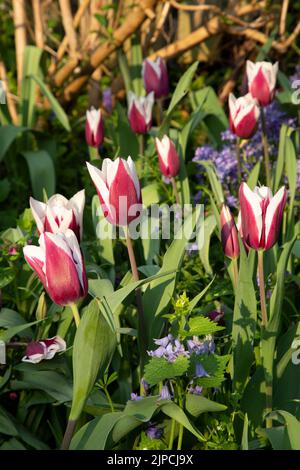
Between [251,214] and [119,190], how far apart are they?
288 millimetres

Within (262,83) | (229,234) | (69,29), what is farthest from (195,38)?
(229,234)

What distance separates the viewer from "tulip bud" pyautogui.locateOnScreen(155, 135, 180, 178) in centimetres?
249

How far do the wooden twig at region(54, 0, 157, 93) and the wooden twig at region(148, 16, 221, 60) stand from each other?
0.25 m

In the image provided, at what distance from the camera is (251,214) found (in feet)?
5.86

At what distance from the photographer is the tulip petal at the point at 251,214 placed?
1781 mm

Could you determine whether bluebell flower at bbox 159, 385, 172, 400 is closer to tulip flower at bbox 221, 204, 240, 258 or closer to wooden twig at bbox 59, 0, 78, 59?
tulip flower at bbox 221, 204, 240, 258

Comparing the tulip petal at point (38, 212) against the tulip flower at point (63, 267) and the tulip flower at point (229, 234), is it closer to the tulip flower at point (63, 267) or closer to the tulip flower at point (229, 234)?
the tulip flower at point (63, 267)

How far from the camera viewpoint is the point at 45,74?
12.8 feet

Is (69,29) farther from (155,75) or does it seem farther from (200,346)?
(200,346)

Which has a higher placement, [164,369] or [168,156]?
[168,156]

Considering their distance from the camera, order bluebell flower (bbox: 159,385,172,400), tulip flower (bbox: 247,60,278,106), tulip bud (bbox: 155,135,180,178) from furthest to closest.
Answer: tulip flower (bbox: 247,60,278,106) < tulip bud (bbox: 155,135,180,178) < bluebell flower (bbox: 159,385,172,400)

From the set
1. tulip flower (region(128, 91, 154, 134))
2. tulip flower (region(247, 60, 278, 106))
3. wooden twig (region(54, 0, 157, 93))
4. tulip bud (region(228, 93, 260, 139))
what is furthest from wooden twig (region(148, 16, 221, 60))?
tulip bud (region(228, 93, 260, 139))

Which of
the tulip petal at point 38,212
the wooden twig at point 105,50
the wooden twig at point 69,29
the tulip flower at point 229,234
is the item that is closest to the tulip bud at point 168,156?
the tulip flower at point 229,234
